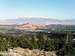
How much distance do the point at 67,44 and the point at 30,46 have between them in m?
2.69

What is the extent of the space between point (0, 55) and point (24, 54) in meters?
1.86

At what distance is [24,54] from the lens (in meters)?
13.2

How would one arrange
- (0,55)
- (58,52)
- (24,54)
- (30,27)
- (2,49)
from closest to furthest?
(0,55), (24,54), (2,49), (58,52), (30,27)

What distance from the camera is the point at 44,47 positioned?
1709 cm

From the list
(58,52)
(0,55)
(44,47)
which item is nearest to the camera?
(0,55)

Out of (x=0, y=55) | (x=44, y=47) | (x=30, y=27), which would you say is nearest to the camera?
(x=0, y=55)

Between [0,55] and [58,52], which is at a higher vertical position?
[0,55]

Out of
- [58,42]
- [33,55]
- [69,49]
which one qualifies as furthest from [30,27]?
[33,55]

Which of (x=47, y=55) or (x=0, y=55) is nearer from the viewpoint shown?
(x=0, y=55)

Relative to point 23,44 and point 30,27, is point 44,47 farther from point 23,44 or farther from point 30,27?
point 30,27

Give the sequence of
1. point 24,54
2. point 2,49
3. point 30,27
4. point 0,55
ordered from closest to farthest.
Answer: point 0,55 < point 24,54 < point 2,49 < point 30,27

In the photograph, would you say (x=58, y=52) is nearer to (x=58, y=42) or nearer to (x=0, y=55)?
(x=58, y=42)

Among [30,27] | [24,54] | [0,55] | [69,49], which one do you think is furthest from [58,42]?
[30,27]

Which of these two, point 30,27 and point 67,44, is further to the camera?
point 30,27
